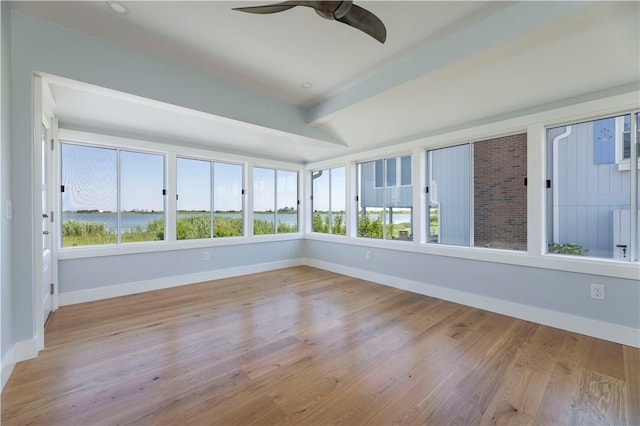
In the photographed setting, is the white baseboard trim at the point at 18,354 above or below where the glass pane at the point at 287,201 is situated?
below

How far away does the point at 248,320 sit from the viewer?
2928mm

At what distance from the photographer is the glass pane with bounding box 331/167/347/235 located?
5.23 metres

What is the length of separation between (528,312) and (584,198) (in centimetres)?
129

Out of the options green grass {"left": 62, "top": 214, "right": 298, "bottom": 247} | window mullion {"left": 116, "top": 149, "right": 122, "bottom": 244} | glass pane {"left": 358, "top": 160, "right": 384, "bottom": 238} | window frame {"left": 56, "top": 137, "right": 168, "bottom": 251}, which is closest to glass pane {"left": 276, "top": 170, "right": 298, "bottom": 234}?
green grass {"left": 62, "top": 214, "right": 298, "bottom": 247}

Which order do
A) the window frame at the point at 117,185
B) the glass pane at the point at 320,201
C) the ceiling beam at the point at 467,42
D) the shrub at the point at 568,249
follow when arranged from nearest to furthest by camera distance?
the ceiling beam at the point at 467,42 < the shrub at the point at 568,249 < the window frame at the point at 117,185 < the glass pane at the point at 320,201

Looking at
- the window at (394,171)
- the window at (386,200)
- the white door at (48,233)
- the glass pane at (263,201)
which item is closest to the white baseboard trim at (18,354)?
the white door at (48,233)

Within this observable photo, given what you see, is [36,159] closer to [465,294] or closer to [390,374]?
[390,374]

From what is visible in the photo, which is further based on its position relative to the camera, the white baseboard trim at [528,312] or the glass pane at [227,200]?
the glass pane at [227,200]

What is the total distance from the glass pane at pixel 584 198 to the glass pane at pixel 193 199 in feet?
15.3

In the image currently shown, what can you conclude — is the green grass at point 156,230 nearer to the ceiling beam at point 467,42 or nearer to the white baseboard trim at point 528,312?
the white baseboard trim at point 528,312

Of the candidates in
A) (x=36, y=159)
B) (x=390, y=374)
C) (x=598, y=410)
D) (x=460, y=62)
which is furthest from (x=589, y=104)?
(x=36, y=159)

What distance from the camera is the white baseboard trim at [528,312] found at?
2412 millimetres

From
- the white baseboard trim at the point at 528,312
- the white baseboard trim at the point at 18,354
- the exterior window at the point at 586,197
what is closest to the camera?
the white baseboard trim at the point at 18,354

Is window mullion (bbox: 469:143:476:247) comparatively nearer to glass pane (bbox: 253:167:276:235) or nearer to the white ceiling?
the white ceiling
